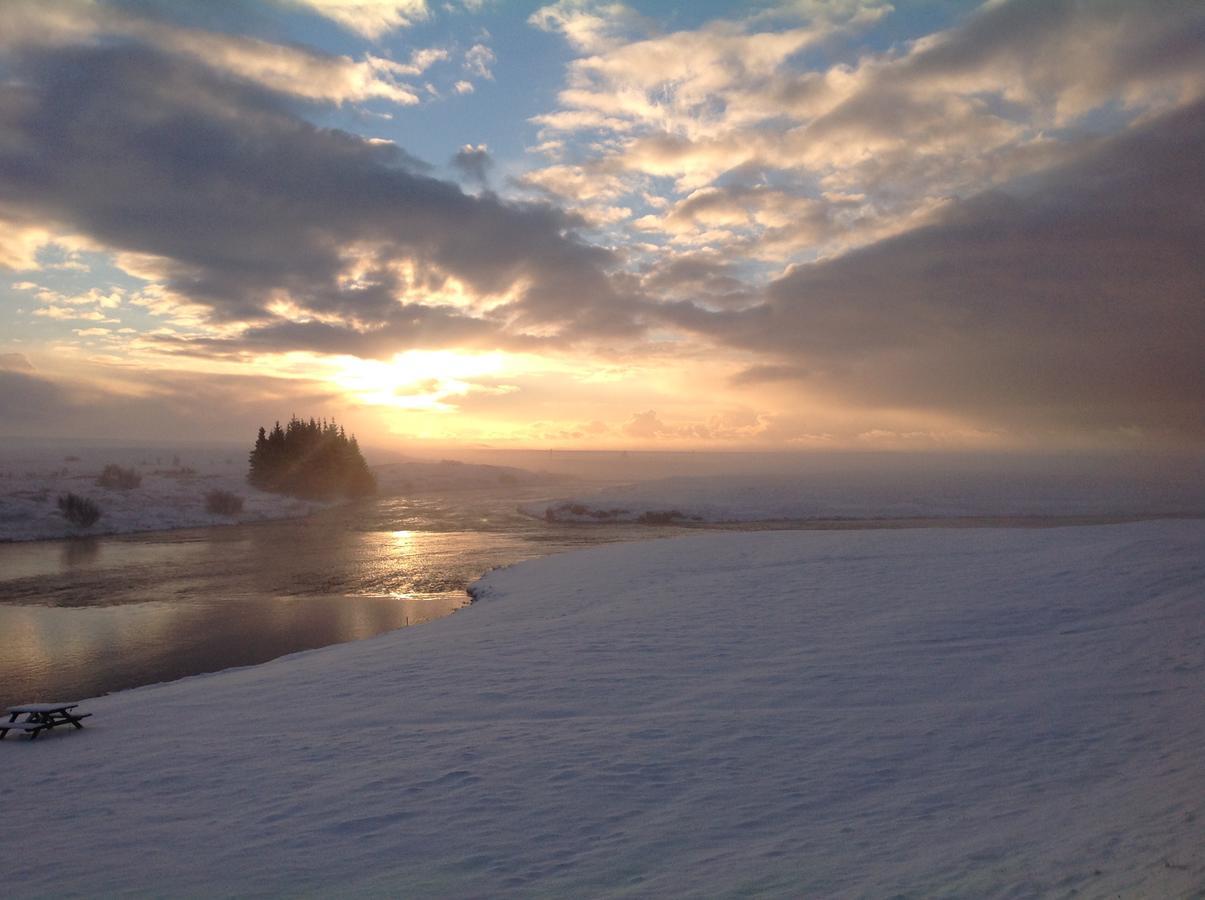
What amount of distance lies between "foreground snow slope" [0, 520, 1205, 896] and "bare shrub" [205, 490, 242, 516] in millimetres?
44279

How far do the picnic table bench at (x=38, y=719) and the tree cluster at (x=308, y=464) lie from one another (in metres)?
65.0

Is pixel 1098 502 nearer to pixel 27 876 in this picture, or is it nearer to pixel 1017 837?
pixel 1017 837

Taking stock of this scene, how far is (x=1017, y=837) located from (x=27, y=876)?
369 inches

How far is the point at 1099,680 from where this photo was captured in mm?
11008

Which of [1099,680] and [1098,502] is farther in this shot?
[1098,502]

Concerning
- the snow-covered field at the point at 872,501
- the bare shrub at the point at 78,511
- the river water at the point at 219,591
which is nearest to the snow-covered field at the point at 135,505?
the bare shrub at the point at 78,511

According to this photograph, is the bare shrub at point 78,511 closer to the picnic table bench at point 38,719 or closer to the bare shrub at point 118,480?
the bare shrub at point 118,480

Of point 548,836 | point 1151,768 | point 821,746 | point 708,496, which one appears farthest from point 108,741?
point 708,496

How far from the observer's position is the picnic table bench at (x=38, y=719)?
413 inches

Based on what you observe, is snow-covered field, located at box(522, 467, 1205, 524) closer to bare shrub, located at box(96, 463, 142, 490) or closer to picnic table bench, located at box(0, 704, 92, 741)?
bare shrub, located at box(96, 463, 142, 490)

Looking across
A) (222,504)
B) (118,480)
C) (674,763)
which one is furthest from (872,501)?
(118,480)

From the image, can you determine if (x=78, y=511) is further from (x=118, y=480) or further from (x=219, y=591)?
(x=219, y=591)

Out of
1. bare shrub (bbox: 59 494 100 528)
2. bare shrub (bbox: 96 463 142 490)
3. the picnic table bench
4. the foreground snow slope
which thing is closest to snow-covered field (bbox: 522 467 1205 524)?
bare shrub (bbox: 59 494 100 528)

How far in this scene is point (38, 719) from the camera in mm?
10695
